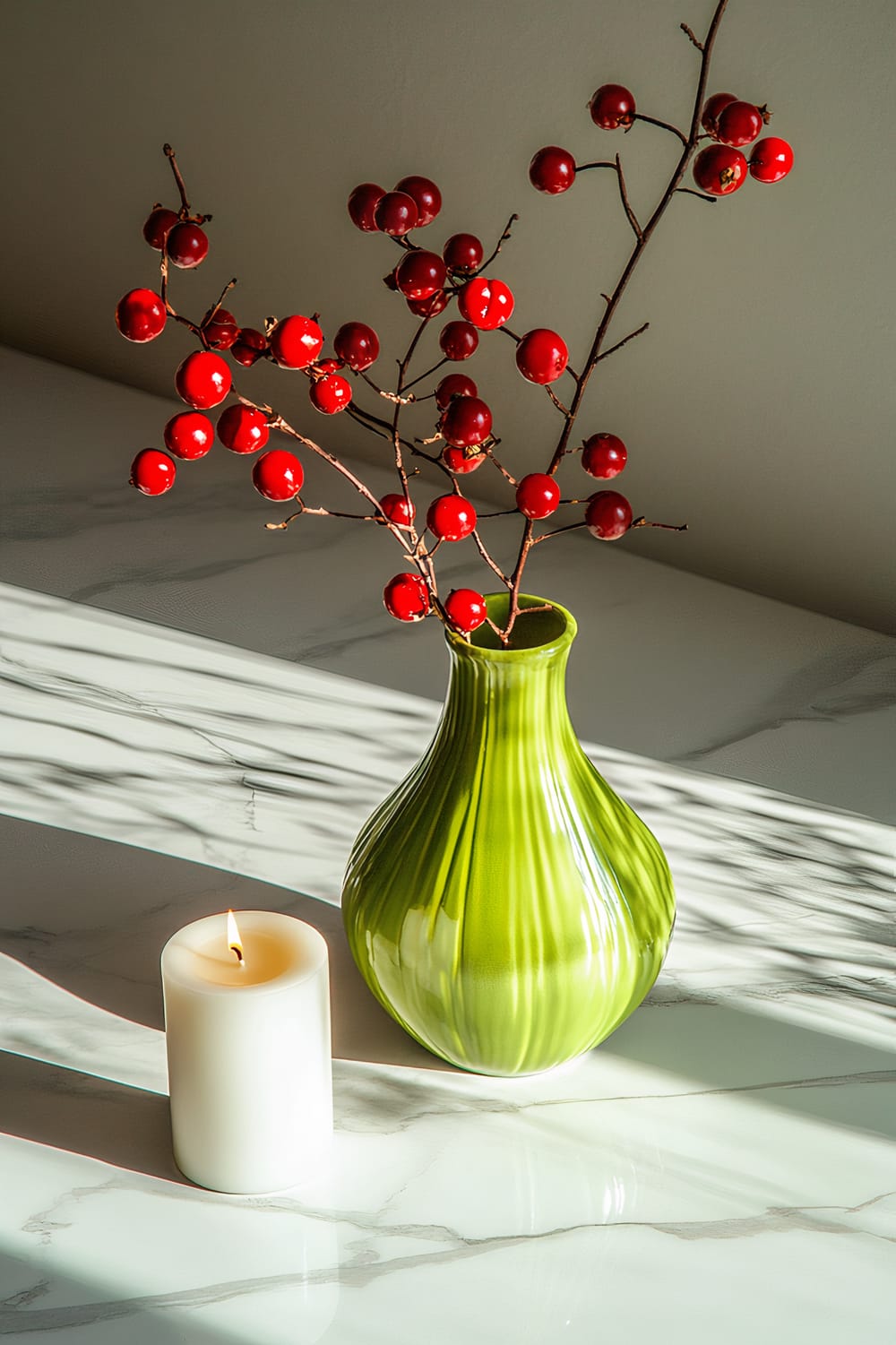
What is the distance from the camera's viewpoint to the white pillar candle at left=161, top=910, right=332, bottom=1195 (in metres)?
0.56

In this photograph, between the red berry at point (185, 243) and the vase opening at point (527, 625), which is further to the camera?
the vase opening at point (527, 625)

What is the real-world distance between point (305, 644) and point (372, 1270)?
593 mm

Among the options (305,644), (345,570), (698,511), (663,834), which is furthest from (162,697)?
(698,511)

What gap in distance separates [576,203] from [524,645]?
2.18 ft

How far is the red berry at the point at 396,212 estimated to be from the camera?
1.65ft

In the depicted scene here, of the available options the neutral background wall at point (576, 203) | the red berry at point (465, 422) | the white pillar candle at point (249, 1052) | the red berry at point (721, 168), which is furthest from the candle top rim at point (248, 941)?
the neutral background wall at point (576, 203)

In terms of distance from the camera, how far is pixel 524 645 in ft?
1.99

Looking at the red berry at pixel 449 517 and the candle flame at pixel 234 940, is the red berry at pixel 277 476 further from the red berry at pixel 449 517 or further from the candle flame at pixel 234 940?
the candle flame at pixel 234 940

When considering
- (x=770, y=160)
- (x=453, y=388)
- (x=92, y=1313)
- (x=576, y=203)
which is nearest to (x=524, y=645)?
(x=453, y=388)

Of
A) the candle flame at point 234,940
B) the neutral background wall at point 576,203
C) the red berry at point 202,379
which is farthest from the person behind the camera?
the neutral background wall at point 576,203

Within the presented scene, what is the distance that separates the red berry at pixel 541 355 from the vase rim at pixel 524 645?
0.36 feet

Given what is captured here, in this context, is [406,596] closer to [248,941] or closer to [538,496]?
[538,496]

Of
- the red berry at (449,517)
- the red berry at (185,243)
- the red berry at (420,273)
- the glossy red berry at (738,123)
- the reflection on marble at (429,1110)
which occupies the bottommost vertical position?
the reflection on marble at (429,1110)

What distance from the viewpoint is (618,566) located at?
1.24m
